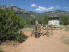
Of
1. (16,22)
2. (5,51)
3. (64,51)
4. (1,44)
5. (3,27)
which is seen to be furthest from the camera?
(16,22)

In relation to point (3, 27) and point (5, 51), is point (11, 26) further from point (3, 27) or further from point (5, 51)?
point (5, 51)

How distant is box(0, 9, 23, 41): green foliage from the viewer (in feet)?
38.6

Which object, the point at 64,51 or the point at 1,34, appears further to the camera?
the point at 1,34

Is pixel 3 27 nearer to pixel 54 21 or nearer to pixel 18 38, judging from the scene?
pixel 18 38

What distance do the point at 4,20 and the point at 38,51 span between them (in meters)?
5.67

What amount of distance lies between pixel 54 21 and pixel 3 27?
2779 cm

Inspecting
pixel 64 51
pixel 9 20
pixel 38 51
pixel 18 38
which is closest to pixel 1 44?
pixel 18 38

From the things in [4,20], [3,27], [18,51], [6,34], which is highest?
[4,20]

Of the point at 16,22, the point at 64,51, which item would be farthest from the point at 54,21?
the point at 64,51

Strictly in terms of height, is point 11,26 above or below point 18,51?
above

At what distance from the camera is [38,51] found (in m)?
8.45

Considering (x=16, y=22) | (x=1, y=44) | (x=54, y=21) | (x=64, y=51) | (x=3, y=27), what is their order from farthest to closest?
1. (x=54, y=21)
2. (x=16, y=22)
3. (x=3, y=27)
4. (x=1, y=44)
5. (x=64, y=51)

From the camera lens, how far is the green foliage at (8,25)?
11.8 m

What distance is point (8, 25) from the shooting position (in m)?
12.1
